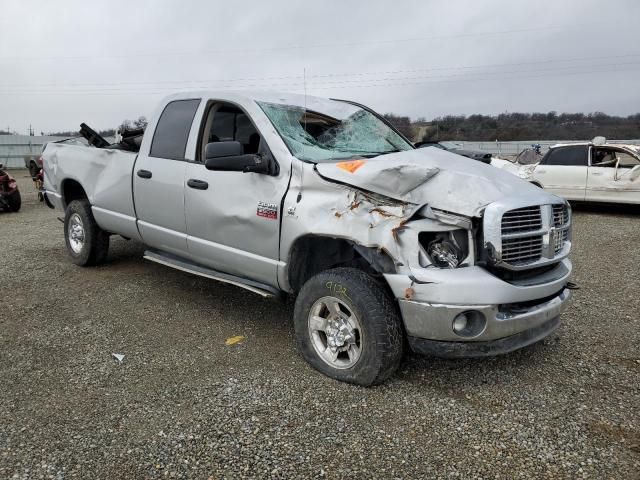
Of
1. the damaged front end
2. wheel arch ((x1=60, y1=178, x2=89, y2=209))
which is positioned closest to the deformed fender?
the damaged front end

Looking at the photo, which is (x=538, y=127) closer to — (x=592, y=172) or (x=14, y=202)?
(x=592, y=172)

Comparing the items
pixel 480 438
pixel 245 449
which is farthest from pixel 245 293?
pixel 480 438

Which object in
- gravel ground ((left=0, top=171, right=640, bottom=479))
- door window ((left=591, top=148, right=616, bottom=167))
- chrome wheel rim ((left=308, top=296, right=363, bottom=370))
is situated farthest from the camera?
door window ((left=591, top=148, right=616, bottom=167))

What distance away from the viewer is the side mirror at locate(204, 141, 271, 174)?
3.62 m

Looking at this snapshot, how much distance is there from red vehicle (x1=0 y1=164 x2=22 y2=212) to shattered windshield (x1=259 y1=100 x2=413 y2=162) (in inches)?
392

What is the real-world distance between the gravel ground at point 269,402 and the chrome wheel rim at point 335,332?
19 cm

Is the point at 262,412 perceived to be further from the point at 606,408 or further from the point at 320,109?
the point at 320,109

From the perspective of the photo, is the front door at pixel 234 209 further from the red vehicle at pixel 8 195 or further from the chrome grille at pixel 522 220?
the red vehicle at pixel 8 195

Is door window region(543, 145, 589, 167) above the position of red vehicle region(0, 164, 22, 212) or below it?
above

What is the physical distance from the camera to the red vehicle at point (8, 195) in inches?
455

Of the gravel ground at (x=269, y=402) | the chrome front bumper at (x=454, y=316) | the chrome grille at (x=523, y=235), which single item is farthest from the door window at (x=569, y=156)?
the chrome front bumper at (x=454, y=316)

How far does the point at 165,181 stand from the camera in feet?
15.0

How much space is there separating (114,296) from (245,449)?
9.90 feet

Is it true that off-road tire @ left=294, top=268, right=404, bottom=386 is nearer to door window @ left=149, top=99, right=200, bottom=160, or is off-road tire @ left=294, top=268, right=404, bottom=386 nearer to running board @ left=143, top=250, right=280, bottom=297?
running board @ left=143, top=250, right=280, bottom=297
